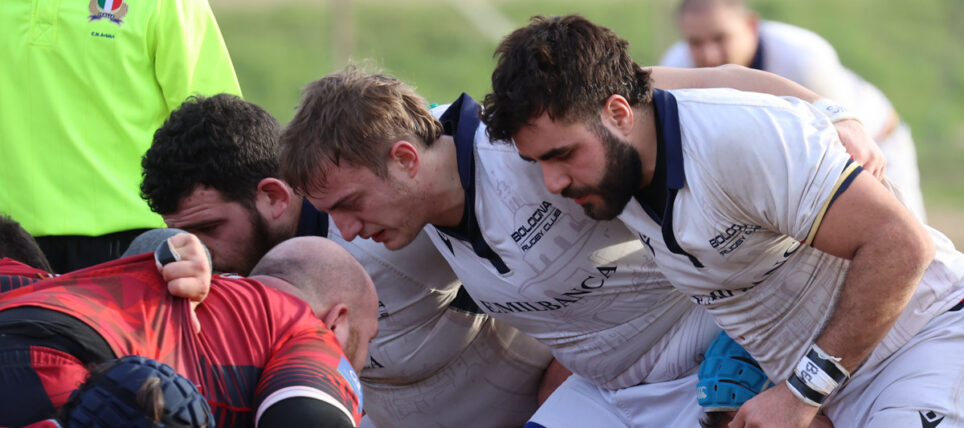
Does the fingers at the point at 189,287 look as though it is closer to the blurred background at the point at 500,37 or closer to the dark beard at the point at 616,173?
the dark beard at the point at 616,173

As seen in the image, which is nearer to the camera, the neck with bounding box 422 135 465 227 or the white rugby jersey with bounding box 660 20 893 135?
the neck with bounding box 422 135 465 227

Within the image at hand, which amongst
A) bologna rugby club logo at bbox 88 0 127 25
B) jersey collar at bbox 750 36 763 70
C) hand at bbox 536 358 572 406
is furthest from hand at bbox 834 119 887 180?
bologna rugby club logo at bbox 88 0 127 25

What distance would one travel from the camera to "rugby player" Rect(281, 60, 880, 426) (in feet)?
10.9

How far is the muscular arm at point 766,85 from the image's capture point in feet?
10.2

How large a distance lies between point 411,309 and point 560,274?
0.75 metres

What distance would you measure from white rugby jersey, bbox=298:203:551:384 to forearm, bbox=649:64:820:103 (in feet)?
3.20

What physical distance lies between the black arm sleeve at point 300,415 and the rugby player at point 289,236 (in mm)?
1330

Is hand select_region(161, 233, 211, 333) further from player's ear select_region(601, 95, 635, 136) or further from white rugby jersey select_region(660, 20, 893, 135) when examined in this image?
white rugby jersey select_region(660, 20, 893, 135)

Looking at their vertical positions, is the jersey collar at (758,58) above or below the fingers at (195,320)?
below

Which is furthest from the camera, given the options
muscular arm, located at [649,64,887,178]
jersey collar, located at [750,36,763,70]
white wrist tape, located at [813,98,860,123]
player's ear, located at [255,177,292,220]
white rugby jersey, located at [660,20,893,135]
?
jersey collar, located at [750,36,763,70]

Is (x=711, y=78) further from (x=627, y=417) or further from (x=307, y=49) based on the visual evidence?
(x=307, y=49)

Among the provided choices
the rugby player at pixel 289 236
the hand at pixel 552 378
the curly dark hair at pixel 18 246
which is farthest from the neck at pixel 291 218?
the hand at pixel 552 378

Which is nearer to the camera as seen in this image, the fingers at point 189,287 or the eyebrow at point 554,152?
the fingers at point 189,287

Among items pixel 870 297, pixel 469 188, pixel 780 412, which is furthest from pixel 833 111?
pixel 469 188
